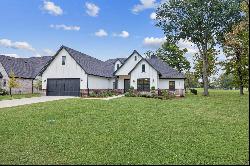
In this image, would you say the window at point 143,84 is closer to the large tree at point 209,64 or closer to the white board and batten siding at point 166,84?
the white board and batten siding at point 166,84

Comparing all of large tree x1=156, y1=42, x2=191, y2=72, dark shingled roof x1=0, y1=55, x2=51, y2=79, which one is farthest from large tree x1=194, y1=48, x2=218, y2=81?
dark shingled roof x1=0, y1=55, x2=51, y2=79

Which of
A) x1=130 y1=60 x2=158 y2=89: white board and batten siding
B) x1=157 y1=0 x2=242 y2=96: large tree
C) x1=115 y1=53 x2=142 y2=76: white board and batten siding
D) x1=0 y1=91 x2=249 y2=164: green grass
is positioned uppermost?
x1=157 y1=0 x2=242 y2=96: large tree

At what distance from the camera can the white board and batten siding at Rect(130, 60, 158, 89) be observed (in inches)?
1626

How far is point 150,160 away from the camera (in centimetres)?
896

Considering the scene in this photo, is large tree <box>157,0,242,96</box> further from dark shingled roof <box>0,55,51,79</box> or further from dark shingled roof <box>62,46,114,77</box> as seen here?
dark shingled roof <box>0,55,51,79</box>

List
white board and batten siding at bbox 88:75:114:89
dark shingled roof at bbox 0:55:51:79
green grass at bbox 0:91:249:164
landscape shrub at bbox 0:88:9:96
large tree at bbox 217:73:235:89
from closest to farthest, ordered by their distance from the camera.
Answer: green grass at bbox 0:91:249:164
white board and batten siding at bbox 88:75:114:89
landscape shrub at bbox 0:88:9:96
dark shingled roof at bbox 0:55:51:79
large tree at bbox 217:73:235:89

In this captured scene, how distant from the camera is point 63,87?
39969 millimetres

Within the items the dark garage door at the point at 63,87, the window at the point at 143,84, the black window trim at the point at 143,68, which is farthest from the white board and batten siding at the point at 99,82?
the black window trim at the point at 143,68

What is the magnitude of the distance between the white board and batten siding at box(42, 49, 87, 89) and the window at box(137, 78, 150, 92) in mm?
7997

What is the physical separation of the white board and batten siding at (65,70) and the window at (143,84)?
26.2 ft

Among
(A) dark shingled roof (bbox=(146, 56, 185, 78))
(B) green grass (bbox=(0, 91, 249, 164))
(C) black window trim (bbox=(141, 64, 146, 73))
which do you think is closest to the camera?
(B) green grass (bbox=(0, 91, 249, 164))

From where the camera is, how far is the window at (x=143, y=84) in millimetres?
41688

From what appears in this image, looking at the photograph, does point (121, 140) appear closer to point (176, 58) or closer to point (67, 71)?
point (67, 71)

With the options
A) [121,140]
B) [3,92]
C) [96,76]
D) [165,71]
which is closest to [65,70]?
Answer: [96,76]
